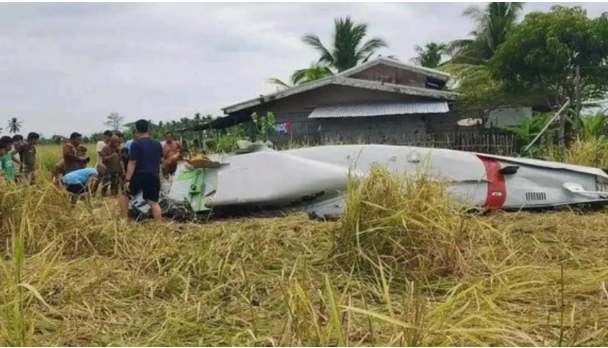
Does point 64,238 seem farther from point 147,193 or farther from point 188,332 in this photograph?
point 188,332

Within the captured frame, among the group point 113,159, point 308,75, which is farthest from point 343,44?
point 113,159

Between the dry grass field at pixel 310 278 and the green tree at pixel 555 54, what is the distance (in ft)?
35.9

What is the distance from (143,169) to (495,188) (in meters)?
3.59

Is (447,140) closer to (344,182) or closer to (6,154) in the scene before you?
(344,182)

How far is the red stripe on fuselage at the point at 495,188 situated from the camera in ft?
22.6

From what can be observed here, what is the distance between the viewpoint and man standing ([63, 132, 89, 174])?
893 cm

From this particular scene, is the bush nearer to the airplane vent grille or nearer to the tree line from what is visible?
the airplane vent grille

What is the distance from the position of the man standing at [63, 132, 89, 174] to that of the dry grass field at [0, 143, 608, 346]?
10.8 ft

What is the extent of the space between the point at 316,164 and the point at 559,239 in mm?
2622

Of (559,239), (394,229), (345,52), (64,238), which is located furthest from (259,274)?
(345,52)

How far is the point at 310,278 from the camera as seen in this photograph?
3.97 meters

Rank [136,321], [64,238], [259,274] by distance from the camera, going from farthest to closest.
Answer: [64,238] < [259,274] < [136,321]

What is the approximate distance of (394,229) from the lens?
4309 millimetres

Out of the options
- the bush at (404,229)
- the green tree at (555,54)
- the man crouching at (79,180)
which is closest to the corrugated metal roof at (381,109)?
the green tree at (555,54)
